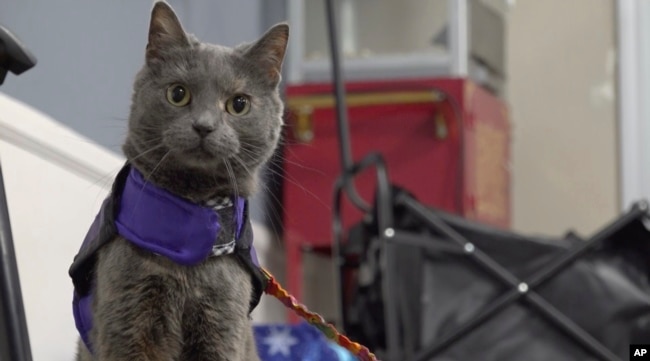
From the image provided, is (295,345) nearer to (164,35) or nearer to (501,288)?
(501,288)

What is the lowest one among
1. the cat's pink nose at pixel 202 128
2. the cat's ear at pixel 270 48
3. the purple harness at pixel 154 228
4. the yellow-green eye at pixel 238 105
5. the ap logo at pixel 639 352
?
the ap logo at pixel 639 352

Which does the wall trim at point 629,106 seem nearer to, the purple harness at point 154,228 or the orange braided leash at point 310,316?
the orange braided leash at point 310,316

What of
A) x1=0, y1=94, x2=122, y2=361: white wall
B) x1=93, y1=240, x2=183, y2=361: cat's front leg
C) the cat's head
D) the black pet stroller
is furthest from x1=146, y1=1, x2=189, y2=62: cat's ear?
the black pet stroller

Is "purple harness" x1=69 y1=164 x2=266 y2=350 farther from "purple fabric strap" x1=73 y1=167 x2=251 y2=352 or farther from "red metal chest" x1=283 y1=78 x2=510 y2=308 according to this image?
"red metal chest" x1=283 y1=78 x2=510 y2=308

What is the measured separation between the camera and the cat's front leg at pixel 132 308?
23.8 inches

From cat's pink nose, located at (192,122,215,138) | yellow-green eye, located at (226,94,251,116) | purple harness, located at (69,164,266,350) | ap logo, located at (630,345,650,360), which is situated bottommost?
ap logo, located at (630,345,650,360)

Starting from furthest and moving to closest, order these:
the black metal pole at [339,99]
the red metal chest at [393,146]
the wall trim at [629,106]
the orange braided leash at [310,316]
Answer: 1. the wall trim at [629,106]
2. the red metal chest at [393,146]
3. the black metal pole at [339,99]
4. the orange braided leash at [310,316]

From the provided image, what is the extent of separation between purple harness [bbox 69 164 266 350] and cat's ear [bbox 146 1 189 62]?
0.08 metres

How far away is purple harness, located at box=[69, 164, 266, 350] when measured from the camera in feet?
1.96

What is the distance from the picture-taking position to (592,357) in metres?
1.41

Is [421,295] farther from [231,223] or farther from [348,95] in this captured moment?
[231,223]

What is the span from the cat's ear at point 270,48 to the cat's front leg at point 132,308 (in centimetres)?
16

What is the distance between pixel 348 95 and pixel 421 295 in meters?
0.66

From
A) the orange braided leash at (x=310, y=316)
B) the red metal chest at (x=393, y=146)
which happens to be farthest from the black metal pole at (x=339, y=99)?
the orange braided leash at (x=310, y=316)
